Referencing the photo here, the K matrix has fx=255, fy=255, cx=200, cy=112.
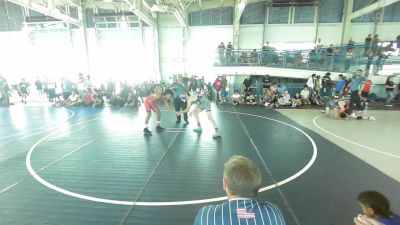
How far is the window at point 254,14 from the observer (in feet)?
61.6

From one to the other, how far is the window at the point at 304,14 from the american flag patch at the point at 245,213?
19.8 meters

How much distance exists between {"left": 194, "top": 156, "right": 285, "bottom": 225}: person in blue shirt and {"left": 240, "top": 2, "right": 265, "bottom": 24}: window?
19.0 m

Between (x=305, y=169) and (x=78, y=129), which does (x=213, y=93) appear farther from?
(x=305, y=169)

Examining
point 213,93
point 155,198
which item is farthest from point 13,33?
point 155,198

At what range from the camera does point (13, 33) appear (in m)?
20.1

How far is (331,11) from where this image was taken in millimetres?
18266

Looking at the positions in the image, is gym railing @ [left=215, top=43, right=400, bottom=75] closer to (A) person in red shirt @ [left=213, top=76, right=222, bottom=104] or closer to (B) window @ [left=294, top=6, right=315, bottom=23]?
(A) person in red shirt @ [left=213, top=76, right=222, bottom=104]

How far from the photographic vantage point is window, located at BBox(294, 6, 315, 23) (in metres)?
18.4

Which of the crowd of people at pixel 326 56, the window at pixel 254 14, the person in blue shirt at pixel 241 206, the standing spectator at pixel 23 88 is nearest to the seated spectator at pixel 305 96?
the crowd of people at pixel 326 56

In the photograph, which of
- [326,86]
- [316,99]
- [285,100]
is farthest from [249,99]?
[326,86]

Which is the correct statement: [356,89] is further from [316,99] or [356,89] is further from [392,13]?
[392,13]

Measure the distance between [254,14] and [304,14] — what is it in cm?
356

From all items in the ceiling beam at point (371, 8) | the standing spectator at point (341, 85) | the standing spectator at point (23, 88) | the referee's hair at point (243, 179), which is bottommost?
the standing spectator at point (23, 88)

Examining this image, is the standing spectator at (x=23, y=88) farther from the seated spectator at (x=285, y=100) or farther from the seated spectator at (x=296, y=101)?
the seated spectator at (x=296, y=101)
